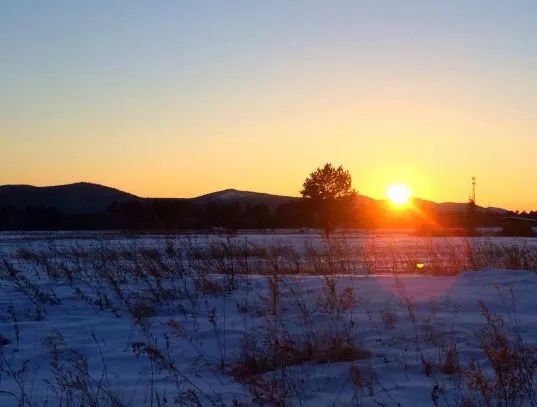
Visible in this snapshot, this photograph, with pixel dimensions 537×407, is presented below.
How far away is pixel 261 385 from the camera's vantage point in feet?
14.3

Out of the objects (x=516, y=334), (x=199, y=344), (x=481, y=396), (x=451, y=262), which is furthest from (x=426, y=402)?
(x=451, y=262)

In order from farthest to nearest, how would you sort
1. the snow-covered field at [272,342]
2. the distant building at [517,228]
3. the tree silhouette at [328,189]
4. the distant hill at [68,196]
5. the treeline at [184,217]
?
1. the distant hill at [68,196]
2. the treeline at [184,217]
3. the tree silhouette at [328,189]
4. the distant building at [517,228]
5. the snow-covered field at [272,342]

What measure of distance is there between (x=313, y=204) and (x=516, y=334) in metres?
59.8

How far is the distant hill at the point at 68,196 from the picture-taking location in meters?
163

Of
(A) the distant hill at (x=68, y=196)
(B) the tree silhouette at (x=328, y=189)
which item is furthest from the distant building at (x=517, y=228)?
(A) the distant hill at (x=68, y=196)

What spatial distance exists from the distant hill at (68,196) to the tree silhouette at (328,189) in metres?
103

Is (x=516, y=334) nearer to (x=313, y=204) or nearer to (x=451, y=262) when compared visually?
(x=451, y=262)

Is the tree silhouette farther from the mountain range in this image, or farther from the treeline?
the mountain range

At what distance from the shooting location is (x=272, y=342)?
590 centimetres

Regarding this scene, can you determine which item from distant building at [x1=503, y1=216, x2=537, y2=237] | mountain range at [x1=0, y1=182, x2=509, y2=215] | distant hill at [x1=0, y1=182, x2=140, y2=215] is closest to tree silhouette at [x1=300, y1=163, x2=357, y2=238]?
distant building at [x1=503, y1=216, x2=537, y2=237]

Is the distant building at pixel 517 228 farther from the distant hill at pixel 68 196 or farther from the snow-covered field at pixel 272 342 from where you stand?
the distant hill at pixel 68 196

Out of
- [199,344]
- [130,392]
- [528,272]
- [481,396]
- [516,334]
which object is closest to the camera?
[481,396]

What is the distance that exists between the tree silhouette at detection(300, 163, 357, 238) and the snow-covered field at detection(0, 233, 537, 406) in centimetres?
5492

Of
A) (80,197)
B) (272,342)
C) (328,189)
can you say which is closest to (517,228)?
(328,189)
